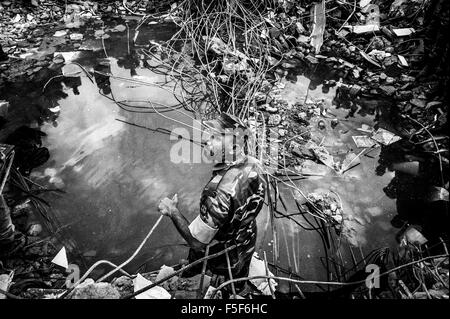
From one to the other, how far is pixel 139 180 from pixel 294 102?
2852 millimetres

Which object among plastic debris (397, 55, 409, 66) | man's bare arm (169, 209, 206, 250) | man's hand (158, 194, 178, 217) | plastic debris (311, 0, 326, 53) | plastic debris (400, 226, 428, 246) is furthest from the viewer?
plastic debris (311, 0, 326, 53)

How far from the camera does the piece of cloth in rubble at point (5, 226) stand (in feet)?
9.04

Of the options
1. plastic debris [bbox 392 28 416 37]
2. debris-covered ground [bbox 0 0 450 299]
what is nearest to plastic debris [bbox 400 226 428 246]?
debris-covered ground [bbox 0 0 450 299]

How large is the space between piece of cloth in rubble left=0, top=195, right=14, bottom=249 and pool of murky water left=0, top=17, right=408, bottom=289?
0.47 metres

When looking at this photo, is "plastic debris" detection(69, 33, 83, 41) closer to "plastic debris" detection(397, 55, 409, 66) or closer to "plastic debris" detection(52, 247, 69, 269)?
"plastic debris" detection(52, 247, 69, 269)

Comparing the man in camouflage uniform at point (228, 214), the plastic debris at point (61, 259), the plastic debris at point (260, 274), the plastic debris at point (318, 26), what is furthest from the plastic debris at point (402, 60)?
the plastic debris at point (61, 259)

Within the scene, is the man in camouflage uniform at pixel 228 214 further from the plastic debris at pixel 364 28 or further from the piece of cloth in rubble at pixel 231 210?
the plastic debris at pixel 364 28

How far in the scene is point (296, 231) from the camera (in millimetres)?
3305

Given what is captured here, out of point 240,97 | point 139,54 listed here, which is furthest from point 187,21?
point 240,97

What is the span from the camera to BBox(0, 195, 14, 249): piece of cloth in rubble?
2.76 m

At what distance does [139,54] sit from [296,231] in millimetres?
4435

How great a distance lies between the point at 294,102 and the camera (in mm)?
4703

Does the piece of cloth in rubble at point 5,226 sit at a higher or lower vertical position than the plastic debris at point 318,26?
lower

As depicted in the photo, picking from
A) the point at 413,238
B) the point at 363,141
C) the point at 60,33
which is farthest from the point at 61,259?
the point at 60,33
